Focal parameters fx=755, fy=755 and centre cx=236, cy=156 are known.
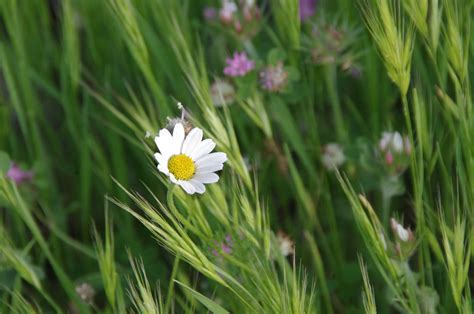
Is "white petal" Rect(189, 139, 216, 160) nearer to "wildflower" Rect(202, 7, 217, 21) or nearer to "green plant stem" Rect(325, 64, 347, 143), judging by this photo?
"green plant stem" Rect(325, 64, 347, 143)

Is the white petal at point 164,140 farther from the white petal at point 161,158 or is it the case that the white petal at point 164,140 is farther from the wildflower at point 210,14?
the wildflower at point 210,14

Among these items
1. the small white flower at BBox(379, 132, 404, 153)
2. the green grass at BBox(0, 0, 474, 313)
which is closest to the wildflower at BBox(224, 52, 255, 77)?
the green grass at BBox(0, 0, 474, 313)

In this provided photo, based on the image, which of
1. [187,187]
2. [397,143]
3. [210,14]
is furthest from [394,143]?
[210,14]

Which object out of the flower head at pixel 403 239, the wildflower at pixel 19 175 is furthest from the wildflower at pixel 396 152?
the wildflower at pixel 19 175

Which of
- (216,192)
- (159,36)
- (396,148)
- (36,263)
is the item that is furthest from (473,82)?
(36,263)

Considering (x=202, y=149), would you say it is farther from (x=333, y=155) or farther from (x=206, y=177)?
(x=333, y=155)

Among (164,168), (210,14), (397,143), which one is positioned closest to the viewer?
(164,168)

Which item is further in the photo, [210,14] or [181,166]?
[210,14]

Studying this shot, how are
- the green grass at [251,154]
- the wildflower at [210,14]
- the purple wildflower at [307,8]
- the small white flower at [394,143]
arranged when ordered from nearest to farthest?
the green grass at [251,154] → the small white flower at [394,143] → the wildflower at [210,14] → the purple wildflower at [307,8]
